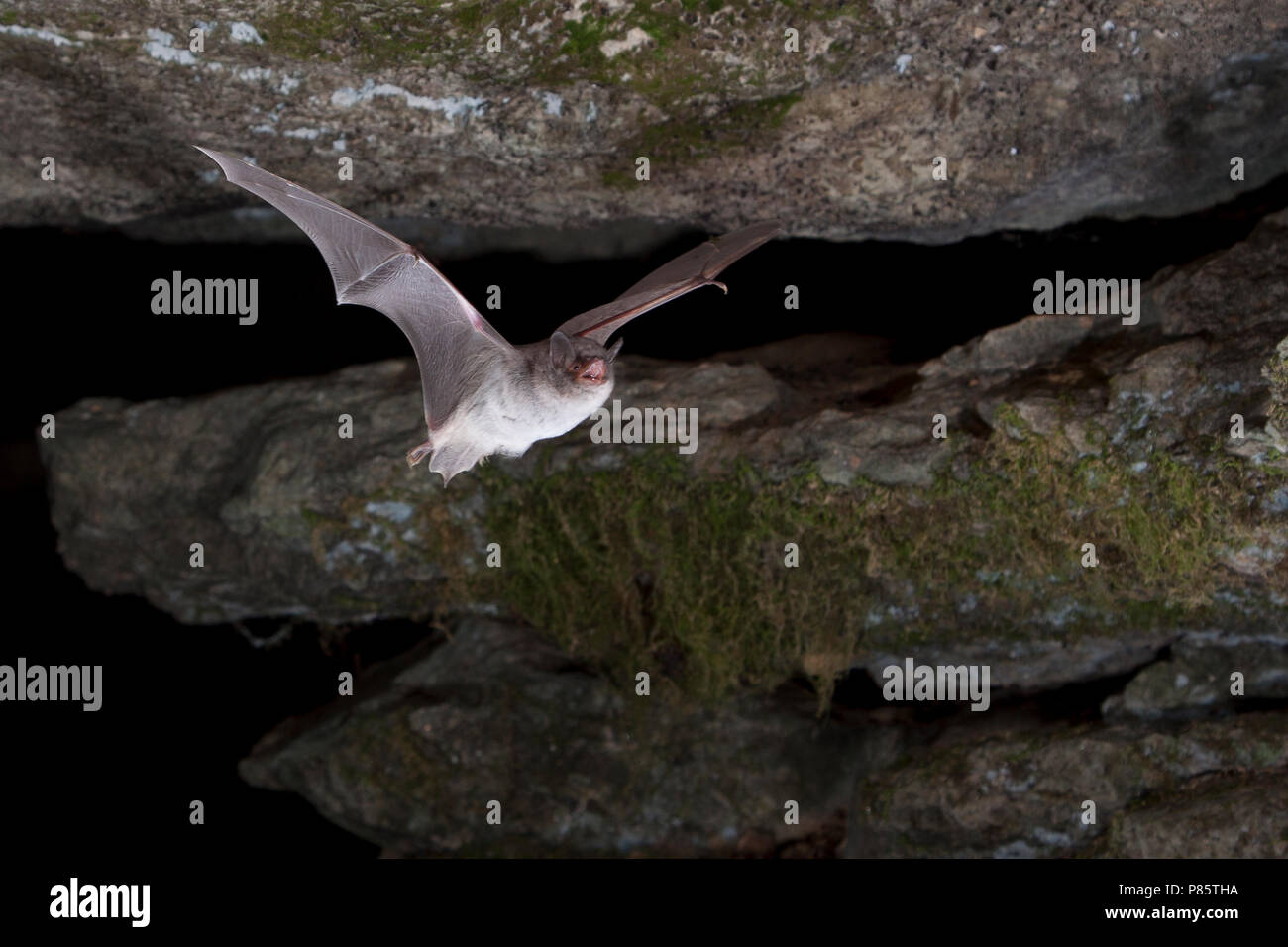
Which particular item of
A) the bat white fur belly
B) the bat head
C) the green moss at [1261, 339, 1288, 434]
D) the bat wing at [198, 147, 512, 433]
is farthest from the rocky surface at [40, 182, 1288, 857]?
the bat head

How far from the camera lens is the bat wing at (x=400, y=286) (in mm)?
3746

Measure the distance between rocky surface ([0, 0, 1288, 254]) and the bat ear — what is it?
1237 millimetres

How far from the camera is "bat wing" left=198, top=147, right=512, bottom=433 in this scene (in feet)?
12.3

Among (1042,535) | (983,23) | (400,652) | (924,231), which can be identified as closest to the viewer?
(983,23)

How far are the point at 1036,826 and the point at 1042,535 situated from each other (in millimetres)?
1391

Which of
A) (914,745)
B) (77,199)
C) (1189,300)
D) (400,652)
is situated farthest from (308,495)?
(1189,300)

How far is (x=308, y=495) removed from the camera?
5082mm

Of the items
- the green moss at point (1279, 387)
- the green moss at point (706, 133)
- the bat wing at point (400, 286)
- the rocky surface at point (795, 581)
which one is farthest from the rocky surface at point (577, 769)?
the green moss at point (706, 133)

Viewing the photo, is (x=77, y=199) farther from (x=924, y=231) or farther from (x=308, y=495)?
(x=924, y=231)

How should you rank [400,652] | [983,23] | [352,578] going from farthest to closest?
[400,652], [352,578], [983,23]

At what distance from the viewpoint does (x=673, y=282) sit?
4.03 metres

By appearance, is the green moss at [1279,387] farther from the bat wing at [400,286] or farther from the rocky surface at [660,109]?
the bat wing at [400,286]

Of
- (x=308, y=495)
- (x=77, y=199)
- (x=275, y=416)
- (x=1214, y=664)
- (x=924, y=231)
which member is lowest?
(x=1214, y=664)

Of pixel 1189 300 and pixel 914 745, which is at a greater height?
pixel 1189 300
